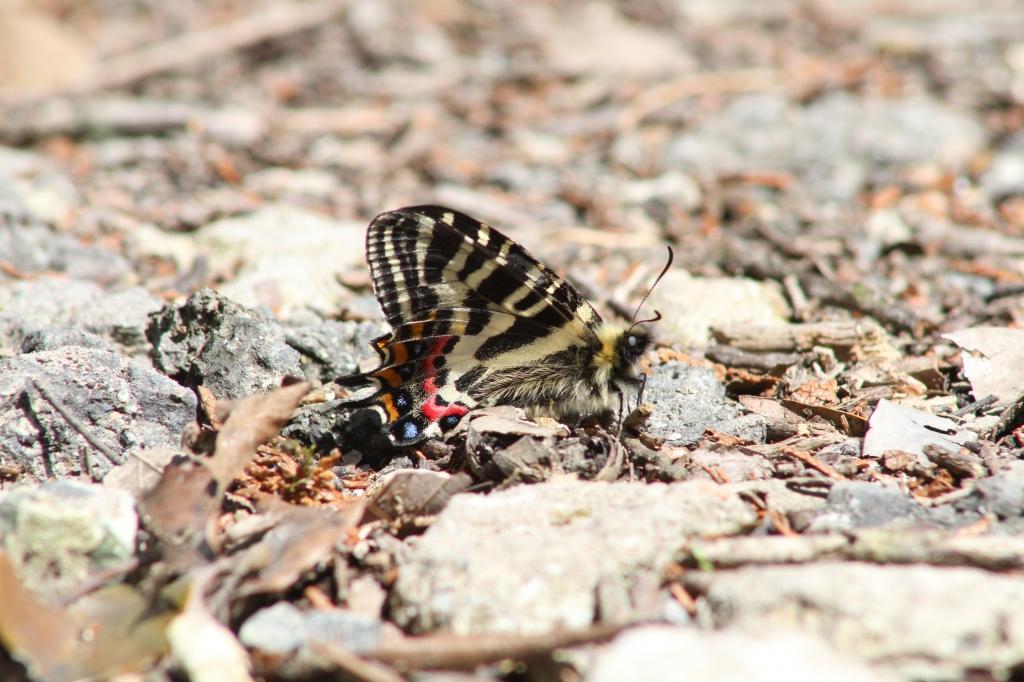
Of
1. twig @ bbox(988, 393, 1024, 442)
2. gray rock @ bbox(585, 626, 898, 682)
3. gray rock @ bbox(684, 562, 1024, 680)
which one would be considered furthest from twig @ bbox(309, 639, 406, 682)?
twig @ bbox(988, 393, 1024, 442)

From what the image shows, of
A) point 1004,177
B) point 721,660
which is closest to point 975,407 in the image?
point 721,660

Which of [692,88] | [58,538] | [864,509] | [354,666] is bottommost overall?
[354,666]

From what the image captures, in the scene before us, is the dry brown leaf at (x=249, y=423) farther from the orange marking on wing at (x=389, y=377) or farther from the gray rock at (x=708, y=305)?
the gray rock at (x=708, y=305)

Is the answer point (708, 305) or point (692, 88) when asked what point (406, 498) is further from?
point (692, 88)

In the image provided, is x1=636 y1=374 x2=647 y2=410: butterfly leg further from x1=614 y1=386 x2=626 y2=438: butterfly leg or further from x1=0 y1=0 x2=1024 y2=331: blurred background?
x1=0 y1=0 x2=1024 y2=331: blurred background

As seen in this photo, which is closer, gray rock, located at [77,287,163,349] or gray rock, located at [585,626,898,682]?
gray rock, located at [585,626,898,682]

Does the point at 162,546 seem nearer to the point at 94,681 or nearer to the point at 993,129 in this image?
the point at 94,681
